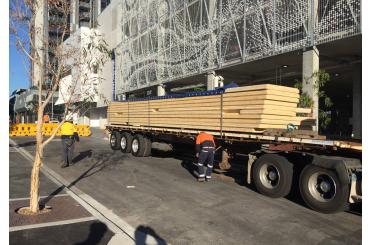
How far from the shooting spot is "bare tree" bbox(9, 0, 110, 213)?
7.00m

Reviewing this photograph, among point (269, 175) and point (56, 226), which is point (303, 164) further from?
point (56, 226)

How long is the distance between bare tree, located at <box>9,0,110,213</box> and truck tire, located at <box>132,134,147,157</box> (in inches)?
324

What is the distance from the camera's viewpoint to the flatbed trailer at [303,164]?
24.6 feet

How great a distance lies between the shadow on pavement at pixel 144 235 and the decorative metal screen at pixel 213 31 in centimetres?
1098

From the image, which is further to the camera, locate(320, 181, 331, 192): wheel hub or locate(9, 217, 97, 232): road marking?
locate(320, 181, 331, 192): wheel hub

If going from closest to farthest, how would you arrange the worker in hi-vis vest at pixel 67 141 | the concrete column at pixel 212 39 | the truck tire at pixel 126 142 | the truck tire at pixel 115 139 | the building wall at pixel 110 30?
the worker in hi-vis vest at pixel 67 141 → the truck tire at pixel 126 142 → the truck tire at pixel 115 139 → the concrete column at pixel 212 39 → the building wall at pixel 110 30

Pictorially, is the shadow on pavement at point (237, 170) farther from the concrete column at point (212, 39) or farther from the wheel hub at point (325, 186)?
the concrete column at point (212, 39)

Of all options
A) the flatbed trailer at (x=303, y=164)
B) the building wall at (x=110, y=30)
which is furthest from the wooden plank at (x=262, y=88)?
the building wall at (x=110, y=30)

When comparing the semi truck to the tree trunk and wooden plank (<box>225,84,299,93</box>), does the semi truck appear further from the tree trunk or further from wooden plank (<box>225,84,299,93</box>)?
the tree trunk

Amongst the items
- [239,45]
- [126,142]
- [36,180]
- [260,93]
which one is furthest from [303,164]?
[239,45]

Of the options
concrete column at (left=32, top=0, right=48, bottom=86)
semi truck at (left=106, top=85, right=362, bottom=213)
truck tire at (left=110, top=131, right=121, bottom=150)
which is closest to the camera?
concrete column at (left=32, top=0, right=48, bottom=86)

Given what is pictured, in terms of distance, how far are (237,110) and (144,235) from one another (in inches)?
219

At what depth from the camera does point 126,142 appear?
18.4 meters

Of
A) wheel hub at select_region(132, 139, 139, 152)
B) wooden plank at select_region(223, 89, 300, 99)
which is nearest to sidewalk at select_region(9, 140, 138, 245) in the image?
wooden plank at select_region(223, 89, 300, 99)
